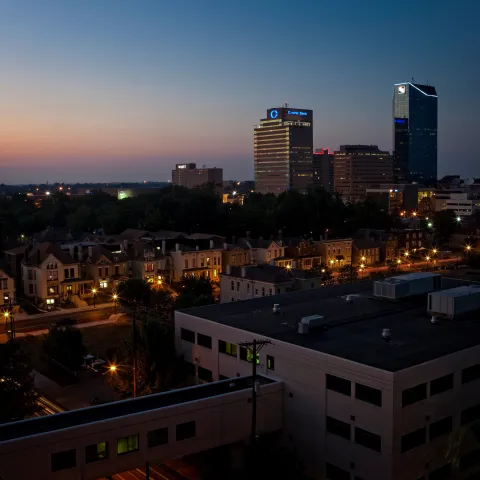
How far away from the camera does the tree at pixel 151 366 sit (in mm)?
27844

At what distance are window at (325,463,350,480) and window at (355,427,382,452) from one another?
Answer: 1418 millimetres

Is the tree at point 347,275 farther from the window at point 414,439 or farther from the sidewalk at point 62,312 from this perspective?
the window at point 414,439

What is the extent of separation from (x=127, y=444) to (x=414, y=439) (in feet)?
33.0

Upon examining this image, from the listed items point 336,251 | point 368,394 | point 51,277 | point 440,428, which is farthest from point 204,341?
point 336,251

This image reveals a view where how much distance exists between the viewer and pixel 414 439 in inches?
861

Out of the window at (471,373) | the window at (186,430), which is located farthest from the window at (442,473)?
the window at (186,430)

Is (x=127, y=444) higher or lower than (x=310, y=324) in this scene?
lower

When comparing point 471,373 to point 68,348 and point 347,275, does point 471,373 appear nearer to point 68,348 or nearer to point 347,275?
point 68,348

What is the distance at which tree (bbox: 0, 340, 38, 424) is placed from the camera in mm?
24812

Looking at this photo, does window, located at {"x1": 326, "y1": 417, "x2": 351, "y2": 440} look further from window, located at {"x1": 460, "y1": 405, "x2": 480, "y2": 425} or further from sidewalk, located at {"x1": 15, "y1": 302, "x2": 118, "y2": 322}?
sidewalk, located at {"x1": 15, "y1": 302, "x2": 118, "y2": 322}

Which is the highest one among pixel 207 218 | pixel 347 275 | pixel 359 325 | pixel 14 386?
pixel 207 218

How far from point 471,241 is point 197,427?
8487 centimetres

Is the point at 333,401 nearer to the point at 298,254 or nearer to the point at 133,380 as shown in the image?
the point at 133,380

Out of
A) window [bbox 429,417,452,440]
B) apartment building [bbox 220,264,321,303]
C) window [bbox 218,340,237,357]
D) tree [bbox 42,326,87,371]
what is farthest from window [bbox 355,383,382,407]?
apartment building [bbox 220,264,321,303]
